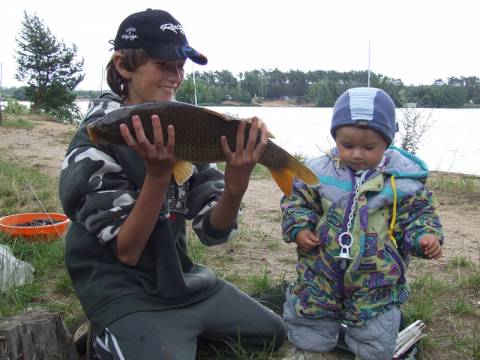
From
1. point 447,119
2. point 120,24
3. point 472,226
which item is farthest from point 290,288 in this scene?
point 447,119

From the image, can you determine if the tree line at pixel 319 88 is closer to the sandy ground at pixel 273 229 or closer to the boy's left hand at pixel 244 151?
the sandy ground at pixel 273 229

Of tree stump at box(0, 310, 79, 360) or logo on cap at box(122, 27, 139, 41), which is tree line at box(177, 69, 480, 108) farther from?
tree stump at box(0, 310, 79, 360)

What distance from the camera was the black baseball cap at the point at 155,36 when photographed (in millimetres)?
2480

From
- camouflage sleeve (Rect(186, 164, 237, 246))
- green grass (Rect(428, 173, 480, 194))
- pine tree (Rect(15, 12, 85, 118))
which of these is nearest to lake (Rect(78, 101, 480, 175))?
green grass (Rect(428, 173, 480, 194))

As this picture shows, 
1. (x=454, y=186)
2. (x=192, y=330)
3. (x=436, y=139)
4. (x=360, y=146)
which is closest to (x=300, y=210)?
(x=360, y=146)

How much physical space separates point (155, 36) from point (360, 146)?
1162 mm

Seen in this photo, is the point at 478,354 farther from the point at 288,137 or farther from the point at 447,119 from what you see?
the point at 447,119

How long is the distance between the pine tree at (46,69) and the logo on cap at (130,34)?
116ft

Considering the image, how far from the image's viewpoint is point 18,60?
3759cm

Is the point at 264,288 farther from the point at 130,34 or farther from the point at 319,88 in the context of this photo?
the point at 319,88

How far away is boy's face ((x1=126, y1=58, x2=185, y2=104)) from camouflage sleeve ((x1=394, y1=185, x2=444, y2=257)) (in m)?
1.35

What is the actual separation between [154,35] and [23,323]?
1429mm

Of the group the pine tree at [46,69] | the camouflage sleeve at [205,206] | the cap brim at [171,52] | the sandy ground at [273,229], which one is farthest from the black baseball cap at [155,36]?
the pine tree at [46,69]

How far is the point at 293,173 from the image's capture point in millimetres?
2293
